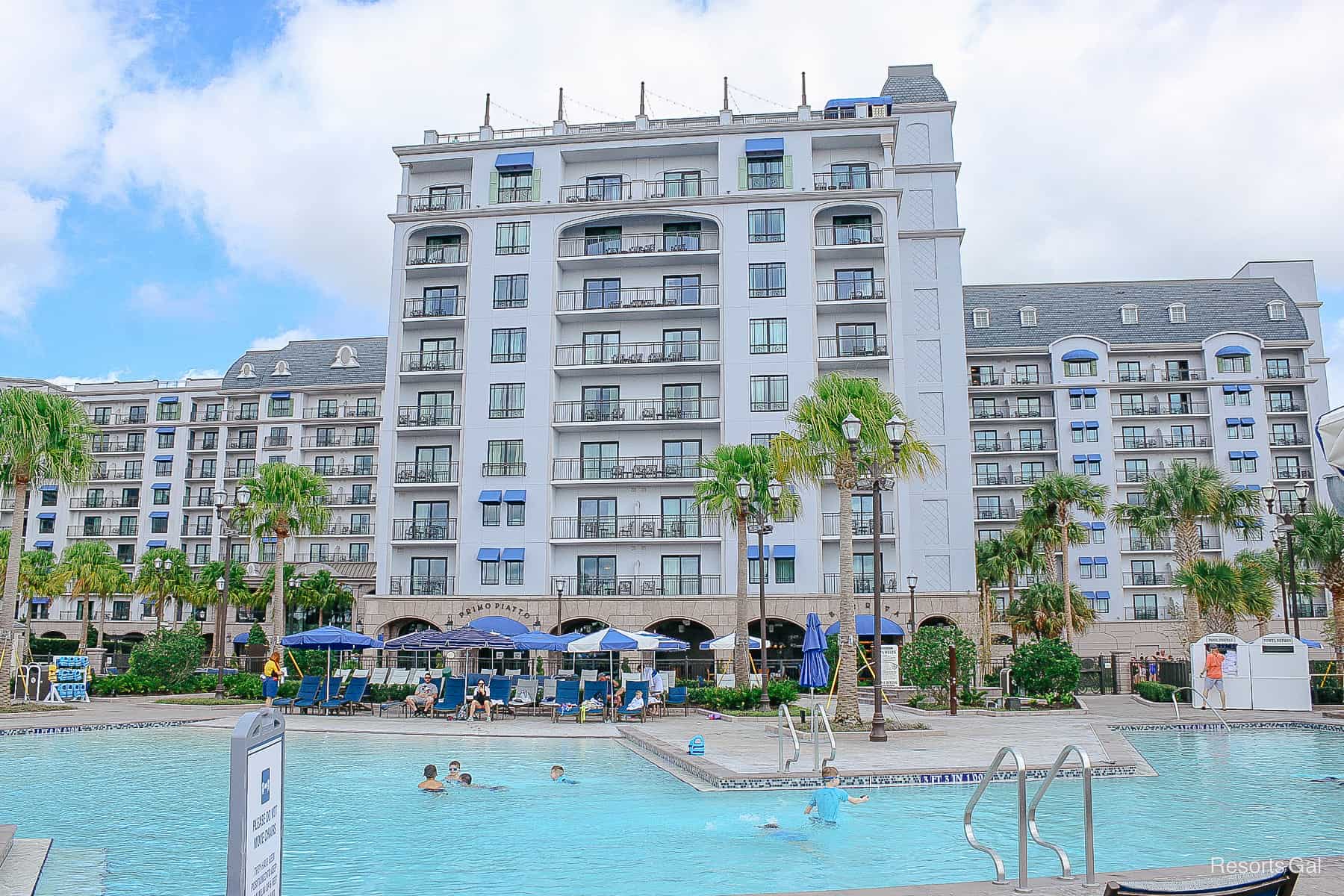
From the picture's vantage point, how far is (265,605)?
6762cm

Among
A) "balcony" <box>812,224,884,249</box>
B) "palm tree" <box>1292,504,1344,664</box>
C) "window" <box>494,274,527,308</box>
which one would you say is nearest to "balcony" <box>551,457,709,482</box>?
"window" <box>494,274,527,308</box>

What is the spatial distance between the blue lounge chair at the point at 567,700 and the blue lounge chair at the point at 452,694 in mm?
2827

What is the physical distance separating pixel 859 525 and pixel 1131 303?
3935 cm

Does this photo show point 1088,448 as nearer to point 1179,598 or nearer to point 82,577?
point 1179,598

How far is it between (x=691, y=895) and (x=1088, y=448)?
6606cm

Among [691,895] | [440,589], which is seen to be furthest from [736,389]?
[691,895]

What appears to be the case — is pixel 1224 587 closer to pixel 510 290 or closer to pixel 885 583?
pixel 885 583

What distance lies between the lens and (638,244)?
1960 inches

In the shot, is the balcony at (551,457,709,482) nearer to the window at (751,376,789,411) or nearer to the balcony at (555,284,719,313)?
the window at (751,376,789,411)

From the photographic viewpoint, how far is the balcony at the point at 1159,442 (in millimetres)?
68562

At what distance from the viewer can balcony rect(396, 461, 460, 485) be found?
48719mm

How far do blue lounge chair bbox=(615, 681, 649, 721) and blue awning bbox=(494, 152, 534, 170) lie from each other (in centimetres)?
3077

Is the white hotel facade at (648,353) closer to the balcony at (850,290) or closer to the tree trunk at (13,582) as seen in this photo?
the balcony at (850,290)

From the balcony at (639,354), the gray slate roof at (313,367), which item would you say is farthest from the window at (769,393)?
the gray slate roof at (313,367)
